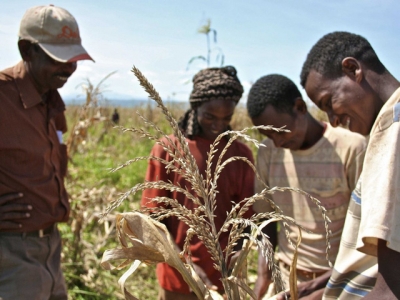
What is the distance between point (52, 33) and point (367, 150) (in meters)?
1.85

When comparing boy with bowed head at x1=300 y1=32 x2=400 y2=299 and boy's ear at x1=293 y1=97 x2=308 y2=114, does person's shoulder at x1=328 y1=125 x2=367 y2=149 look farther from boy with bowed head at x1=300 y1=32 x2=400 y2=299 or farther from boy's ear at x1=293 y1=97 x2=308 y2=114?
boy with bowed head at x1=300 y1=32 x2=400 y2=299

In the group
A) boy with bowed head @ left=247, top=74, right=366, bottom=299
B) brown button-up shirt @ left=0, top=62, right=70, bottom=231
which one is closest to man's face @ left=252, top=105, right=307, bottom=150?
boy with bowed head @ left=247, top=74, right=366, bottom=299

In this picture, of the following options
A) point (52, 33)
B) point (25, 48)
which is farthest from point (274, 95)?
point (25, 48)

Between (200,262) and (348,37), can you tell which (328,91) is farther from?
(200,262)

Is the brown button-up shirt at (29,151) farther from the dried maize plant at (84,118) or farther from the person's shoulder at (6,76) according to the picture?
the dried maize plant at (84,118)

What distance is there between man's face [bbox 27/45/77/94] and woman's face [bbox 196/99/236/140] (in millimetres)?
798

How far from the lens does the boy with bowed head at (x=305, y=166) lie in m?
2.15

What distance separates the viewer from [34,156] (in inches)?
87.9

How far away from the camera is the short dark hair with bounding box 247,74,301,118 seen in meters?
2.24

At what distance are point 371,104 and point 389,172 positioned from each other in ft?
1.57

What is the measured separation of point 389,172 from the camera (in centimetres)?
100

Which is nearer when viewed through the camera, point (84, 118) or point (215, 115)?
point (215, 115)

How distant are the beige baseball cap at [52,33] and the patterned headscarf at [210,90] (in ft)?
2.25

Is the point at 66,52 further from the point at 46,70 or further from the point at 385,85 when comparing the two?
the point at 385,85
